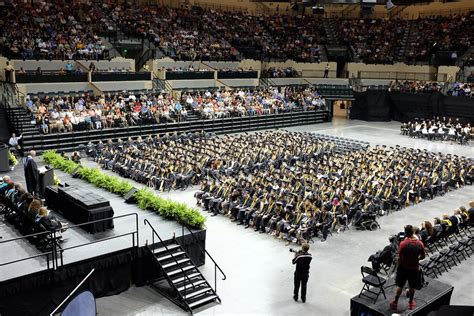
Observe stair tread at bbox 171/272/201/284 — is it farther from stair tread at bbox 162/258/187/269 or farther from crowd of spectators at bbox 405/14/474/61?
crowd of spectators at bbox 405/14/474/61

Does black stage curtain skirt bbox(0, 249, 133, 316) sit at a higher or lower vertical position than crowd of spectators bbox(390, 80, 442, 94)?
lower

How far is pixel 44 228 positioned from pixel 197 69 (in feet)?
99.0

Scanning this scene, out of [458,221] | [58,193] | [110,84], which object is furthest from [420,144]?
[58,193]

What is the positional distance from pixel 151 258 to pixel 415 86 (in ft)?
118

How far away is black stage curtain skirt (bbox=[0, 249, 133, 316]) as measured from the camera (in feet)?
32.2

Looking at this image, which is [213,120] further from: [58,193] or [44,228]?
[44,228]

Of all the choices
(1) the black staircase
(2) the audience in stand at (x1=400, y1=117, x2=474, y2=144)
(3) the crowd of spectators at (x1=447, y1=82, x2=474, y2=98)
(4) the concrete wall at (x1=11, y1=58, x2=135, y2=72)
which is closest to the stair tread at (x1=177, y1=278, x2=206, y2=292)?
(1) the black staircase

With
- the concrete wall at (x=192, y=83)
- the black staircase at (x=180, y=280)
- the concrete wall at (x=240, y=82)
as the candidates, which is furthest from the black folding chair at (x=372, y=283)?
the concrete wall at (x=240, y=82)

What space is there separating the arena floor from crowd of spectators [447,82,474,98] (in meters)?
22.6

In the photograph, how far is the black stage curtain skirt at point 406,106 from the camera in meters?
37.8

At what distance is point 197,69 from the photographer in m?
40.0

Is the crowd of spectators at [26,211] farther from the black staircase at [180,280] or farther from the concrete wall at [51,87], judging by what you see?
the concrete wall at [51,87]

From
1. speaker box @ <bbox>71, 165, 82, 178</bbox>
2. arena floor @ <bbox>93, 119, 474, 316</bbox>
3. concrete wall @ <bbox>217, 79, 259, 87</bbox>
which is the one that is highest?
concrete wall @ <bbox>217, 79, 259, 87</bbox>

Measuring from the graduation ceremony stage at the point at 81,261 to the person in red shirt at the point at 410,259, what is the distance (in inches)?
220
